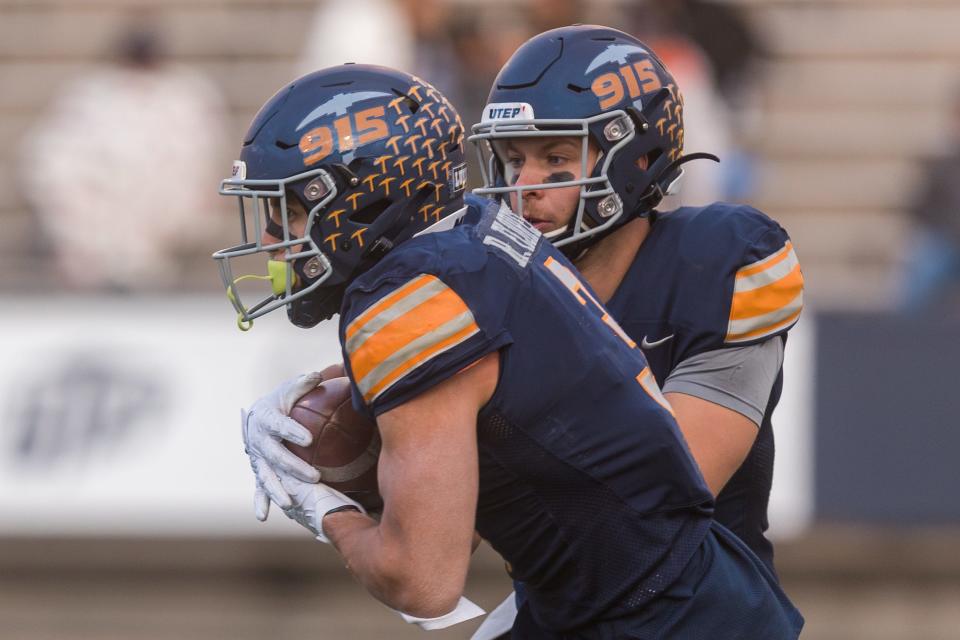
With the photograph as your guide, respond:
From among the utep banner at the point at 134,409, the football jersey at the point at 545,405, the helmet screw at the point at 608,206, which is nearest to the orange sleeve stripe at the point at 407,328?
the football jersey at the point at 545,405

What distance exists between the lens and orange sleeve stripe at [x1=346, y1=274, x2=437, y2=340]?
2.51m

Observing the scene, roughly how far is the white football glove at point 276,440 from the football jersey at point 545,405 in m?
0.22

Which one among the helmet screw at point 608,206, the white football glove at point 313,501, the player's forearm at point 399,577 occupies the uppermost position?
the helmet screw at point 608,206

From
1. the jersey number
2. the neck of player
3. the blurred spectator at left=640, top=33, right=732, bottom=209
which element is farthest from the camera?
the blurred spectator at left=640, top=33, right=732, bottom=209

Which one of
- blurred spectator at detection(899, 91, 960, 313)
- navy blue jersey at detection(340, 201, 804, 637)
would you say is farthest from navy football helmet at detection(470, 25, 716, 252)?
blurred spectator at detection(899, 91, 960, 313)

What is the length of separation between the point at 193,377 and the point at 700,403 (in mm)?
4066

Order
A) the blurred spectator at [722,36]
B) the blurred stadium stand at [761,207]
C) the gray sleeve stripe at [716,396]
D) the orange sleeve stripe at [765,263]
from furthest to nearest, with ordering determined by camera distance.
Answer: the blurred spectator at [722,36] → the blurred stadium stand at [761,207] → the orange sleeve stripe at [765,263] → the gray sleeve stripe at [716,396]

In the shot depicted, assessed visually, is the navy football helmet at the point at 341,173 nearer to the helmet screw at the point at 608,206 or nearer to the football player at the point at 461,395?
the football player at the point at 461,395

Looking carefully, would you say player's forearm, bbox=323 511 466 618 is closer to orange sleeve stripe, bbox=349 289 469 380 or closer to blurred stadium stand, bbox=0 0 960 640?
orange sleeve stripe, bbox=349 289 469 380

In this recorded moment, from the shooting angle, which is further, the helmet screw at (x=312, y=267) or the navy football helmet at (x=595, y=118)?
the navy football helmet at (x=595, y=118)

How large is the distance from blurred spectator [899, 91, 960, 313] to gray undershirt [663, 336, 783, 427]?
4.17 meters

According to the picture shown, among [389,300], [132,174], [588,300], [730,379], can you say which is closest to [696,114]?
[132,174]

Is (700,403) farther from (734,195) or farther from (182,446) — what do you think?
(734,195)

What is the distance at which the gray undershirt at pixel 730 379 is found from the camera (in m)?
3.05
